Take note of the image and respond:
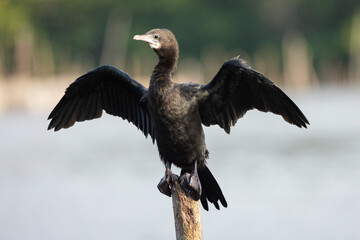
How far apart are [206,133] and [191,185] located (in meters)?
14.3

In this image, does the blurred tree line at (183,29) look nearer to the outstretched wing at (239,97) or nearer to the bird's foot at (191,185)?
the outstretched wing at (239,97)

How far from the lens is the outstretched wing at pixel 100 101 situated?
236 inches

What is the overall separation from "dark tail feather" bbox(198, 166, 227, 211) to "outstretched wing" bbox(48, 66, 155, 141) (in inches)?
27.4

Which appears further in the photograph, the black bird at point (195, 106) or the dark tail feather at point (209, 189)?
the dark tail feather at point (209, 189)

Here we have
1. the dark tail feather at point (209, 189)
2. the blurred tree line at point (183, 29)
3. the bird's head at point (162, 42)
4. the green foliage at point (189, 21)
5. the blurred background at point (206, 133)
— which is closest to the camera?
the bird's head at point (162, 42)

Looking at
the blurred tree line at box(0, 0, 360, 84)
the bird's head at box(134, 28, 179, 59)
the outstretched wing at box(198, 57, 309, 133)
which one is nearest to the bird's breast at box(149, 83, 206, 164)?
the outstretched wing at box(198, 57, 309, 133)

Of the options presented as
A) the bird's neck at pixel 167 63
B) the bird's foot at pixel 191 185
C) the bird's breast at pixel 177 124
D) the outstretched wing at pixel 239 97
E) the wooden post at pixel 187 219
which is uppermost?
the bird's neck at pixel 167 63

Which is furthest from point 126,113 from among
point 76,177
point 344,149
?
point 344,149

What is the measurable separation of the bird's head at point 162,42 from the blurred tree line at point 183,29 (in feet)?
86.0

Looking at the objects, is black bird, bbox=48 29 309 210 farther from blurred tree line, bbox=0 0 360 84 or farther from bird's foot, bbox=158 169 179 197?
blurred tree line, bbox=0 0 360 84

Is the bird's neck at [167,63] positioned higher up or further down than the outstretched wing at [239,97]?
higher up

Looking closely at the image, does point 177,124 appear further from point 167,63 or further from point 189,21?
point 189,21

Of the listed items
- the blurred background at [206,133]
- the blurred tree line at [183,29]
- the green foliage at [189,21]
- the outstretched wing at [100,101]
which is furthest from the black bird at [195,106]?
the green foliage at [189,21]

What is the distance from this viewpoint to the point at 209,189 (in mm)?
5523
